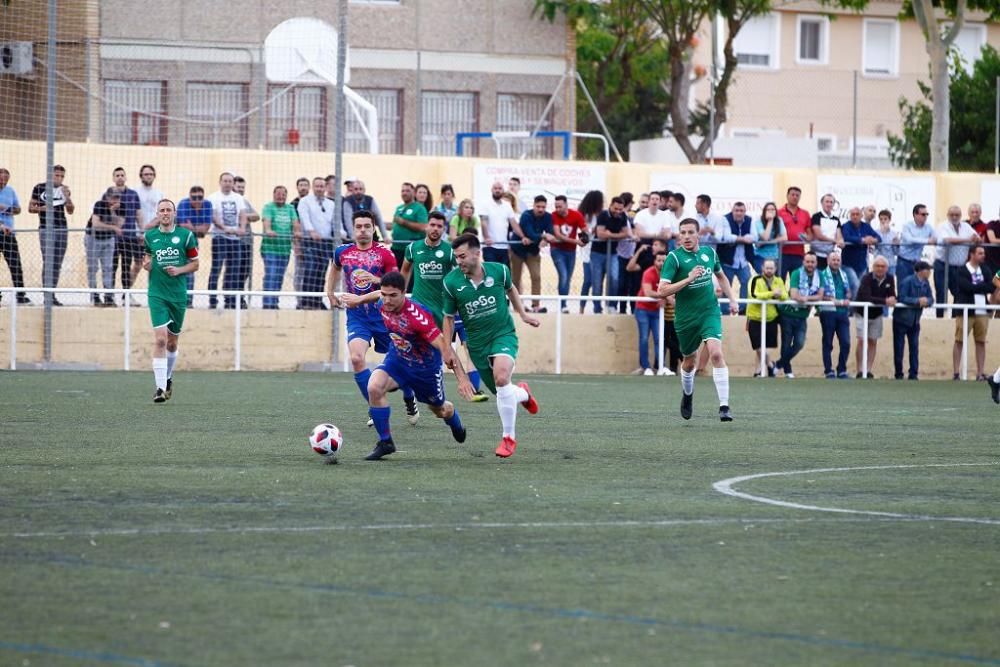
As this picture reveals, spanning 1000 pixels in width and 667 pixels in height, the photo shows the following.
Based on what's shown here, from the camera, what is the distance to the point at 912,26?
61531 mm

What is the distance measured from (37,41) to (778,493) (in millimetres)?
19254

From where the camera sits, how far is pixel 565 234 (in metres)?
25.8

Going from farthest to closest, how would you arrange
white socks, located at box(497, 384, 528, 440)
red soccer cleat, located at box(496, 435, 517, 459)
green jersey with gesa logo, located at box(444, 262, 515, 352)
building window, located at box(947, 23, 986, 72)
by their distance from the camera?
1. building window, located at box(947, 23, 986, 72)
2. green jersey with gesa logo, located at box(444, 262, 515, 352)
3. white socks, located at box(497, 384, 528, 440)
4. red soccer cleat, located at box(496, 435, 517, 459)

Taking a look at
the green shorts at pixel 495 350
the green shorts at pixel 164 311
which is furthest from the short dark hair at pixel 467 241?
the green shorts at pixel 164 311

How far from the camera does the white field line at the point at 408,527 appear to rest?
889 cm

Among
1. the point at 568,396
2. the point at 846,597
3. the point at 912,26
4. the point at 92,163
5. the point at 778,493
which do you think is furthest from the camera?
the point at 912,26

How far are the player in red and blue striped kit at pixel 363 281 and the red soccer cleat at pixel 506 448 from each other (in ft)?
8.98

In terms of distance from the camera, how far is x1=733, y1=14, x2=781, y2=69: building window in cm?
6084

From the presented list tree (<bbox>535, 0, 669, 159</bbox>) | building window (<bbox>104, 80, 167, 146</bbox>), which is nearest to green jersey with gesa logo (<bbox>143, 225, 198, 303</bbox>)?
building window (<bbox>104, 80, 167, 146</bbox>)

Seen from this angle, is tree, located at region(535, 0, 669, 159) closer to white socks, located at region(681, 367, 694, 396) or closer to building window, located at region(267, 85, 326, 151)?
building window, located at region(267, 85, 326, 151)

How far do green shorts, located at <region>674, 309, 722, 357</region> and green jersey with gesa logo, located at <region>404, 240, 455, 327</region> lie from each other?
2331 millimetres

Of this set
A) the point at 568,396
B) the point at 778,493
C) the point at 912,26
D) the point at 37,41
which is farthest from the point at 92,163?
the point at 912,26

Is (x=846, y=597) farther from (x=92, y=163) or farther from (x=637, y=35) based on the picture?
(x=637, y=35)

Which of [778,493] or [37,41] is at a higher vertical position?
[37,41]
